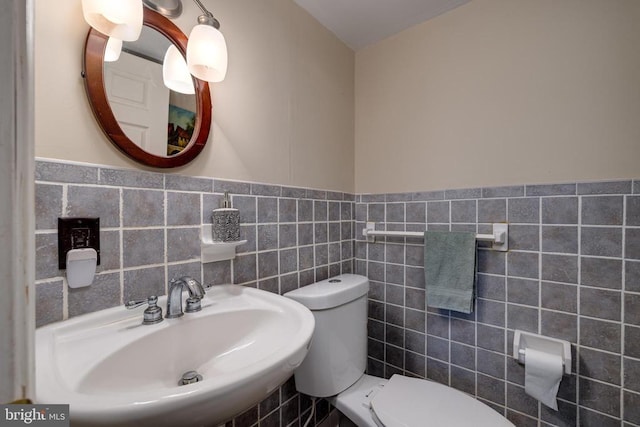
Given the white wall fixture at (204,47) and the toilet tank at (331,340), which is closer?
the white wall fixture at (204,47)

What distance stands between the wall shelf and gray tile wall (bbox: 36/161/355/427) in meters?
0.02

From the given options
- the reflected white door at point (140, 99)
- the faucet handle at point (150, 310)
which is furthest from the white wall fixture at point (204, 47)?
the faucet handle at point (150, 310)

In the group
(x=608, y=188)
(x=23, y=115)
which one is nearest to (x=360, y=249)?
(x=608, y=188)

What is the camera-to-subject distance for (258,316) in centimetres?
81

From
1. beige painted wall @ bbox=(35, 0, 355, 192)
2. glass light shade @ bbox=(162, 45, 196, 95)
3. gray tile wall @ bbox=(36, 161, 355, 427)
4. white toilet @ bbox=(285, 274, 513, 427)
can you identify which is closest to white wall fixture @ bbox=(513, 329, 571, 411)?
white toilet @ bbox=(285, 274, 513, 427)

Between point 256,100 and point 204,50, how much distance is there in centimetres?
27

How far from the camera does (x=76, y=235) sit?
630 millimetres

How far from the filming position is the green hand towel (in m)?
1.14

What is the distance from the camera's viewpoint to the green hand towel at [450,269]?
1.14 metres

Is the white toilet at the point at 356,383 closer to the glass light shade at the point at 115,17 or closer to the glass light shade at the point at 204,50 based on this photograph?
the glass light shade at the point at 204,50

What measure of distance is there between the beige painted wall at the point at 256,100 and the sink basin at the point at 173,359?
1.39ft

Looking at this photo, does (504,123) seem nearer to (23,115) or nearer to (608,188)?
(608,188)

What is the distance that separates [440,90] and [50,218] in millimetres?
1517

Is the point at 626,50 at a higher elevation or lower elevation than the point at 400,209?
higher
